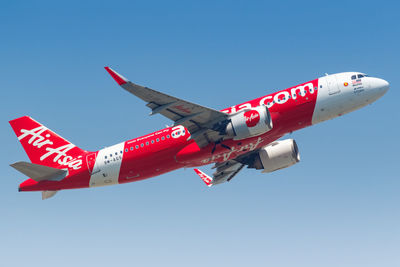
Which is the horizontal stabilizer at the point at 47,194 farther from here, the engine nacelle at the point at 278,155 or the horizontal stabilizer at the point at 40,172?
the engine nacelle at the point at 278,155

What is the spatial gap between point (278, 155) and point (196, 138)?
9.64m

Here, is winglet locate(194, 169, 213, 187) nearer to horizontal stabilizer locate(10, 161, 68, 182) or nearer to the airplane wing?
the airplane wing

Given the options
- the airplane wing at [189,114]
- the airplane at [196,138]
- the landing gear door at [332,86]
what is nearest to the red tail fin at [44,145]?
the airplane at [196,138]

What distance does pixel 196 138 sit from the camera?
44.5 metres

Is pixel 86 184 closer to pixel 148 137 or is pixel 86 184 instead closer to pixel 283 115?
pixel 148 137

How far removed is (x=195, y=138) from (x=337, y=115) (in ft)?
40.1

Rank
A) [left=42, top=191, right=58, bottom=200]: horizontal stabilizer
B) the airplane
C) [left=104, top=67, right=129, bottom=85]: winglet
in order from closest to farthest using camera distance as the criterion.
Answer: [left=104, top=67, right=129, bottom=85]: winglet → the airplane → [left=42, top=191, right=58, bottom=200]: horizontal stabilizer

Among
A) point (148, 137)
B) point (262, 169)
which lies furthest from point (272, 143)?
point (148, 137)

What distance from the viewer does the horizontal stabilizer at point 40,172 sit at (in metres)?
45.7

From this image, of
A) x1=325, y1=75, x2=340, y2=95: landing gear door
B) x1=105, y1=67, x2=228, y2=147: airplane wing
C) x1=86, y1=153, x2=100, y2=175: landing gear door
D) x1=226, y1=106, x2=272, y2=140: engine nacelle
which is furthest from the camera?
x1=86, y1=153, x2=100, y2=175: landing gear door

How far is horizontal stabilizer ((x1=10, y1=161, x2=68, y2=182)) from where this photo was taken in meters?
45.7

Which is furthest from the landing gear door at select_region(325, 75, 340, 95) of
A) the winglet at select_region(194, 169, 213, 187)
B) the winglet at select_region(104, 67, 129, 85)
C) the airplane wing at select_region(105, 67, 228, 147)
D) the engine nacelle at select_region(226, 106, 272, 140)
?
the winglet at select_region(194, 169, 213, 187)

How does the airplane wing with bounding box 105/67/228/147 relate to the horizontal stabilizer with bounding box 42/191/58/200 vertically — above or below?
above

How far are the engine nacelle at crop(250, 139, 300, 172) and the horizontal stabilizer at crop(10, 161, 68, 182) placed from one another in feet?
61.3
